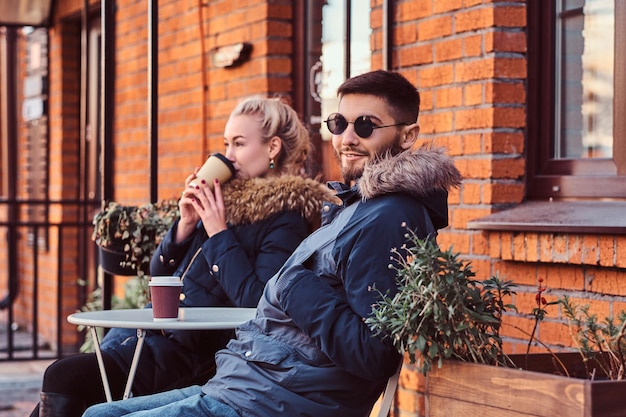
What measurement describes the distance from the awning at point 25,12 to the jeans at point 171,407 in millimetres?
6440

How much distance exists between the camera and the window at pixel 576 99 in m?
3.83

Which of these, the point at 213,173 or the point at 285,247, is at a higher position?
the point at 213,173

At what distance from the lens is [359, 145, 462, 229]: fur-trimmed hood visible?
8.76 feet

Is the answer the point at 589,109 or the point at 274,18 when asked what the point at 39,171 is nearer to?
the point at 274,18

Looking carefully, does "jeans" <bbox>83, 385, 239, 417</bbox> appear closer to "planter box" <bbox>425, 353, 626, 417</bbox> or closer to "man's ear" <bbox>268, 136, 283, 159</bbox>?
"planter box" <bbox>425, 353, 626, 417</bbox>

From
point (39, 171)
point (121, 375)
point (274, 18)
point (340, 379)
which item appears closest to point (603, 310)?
point (340, 379)

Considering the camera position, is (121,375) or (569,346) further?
(569,346)

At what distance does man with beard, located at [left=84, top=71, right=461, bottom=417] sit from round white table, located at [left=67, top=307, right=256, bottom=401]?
7.5 inches

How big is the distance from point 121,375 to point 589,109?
6.28ft

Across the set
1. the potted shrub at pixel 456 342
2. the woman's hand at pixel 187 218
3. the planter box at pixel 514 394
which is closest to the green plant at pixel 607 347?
the potted shrub at pixel 456 342

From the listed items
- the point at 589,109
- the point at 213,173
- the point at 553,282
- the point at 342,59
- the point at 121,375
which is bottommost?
the point at 121,375

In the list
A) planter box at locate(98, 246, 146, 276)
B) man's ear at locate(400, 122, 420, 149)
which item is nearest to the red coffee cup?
Answer: man's ear at locate(400, 122, 420, 149)

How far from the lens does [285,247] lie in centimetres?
354

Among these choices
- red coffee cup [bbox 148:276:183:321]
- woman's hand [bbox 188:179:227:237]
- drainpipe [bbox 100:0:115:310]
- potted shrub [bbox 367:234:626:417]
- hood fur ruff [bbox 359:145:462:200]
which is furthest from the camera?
drainpipe [bbox 100:0:115:310]
